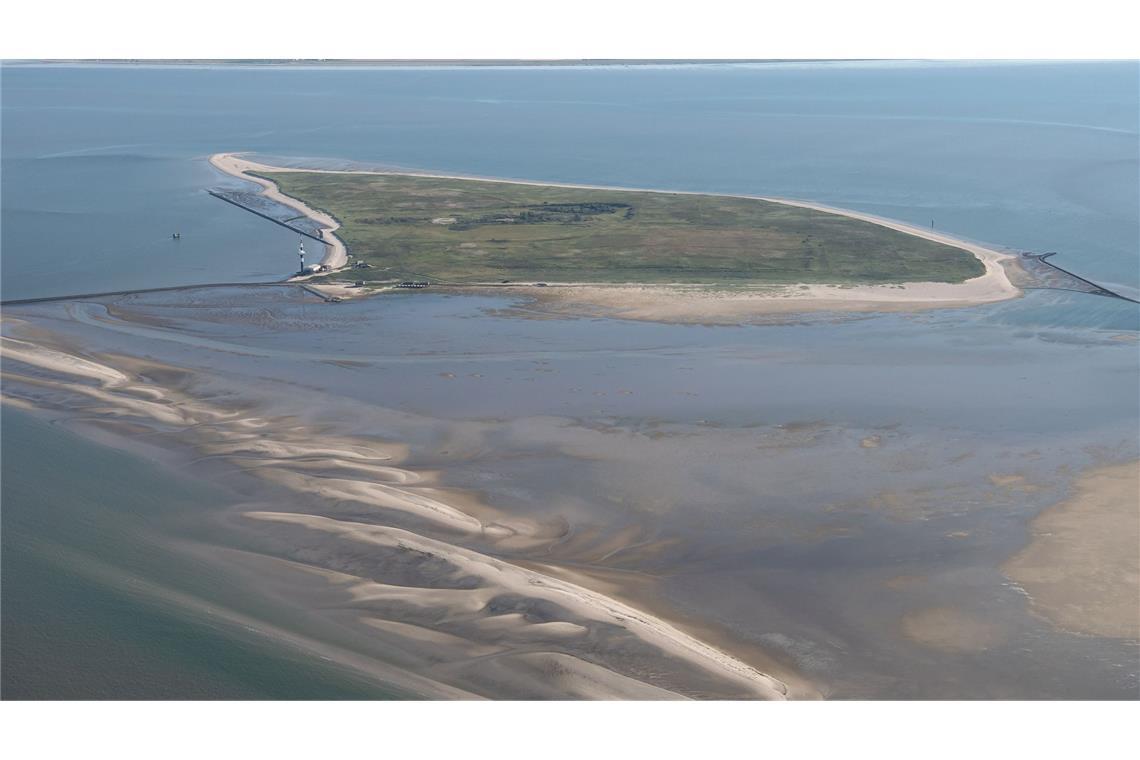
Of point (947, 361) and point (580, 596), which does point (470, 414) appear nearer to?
point (580, 596)

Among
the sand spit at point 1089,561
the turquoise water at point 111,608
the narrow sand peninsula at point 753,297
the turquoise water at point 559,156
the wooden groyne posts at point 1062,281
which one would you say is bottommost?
the turquoise water at point 111,608

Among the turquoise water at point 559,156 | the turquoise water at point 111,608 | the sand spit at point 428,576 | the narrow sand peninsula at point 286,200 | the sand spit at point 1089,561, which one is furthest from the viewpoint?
the turquoise water at point 559,156

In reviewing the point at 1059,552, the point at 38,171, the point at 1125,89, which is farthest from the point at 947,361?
the point at 1125,89

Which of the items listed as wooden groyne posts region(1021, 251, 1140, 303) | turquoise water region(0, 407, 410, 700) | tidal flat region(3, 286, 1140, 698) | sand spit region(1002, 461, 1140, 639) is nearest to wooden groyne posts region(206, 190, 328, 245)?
tidal flat region(3, 286, 1140, 698)

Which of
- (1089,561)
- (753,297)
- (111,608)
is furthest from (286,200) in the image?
(1089,561)

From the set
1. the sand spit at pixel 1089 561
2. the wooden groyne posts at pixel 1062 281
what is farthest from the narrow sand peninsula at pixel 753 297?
the sand spit at pixel 1089 561

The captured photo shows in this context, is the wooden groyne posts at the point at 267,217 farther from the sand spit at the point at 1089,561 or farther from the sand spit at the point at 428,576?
the sand spit at the point at 1089,561

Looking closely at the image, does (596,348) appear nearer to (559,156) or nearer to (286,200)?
(286,200)
